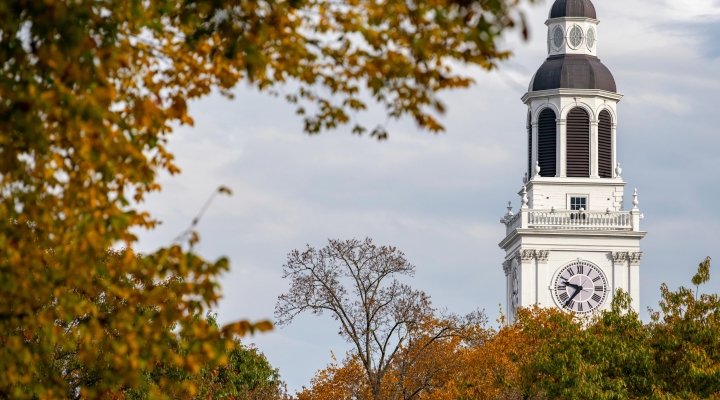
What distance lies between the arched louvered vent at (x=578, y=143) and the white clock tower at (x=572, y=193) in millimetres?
57

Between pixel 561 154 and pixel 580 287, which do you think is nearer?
pixel 580 287

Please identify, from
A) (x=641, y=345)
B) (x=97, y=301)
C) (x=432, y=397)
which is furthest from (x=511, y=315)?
(x=97, y=301)

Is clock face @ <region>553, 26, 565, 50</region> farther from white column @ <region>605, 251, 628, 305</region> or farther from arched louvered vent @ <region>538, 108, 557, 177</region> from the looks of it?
white column @ <region>605, 251, 628, 305</region>

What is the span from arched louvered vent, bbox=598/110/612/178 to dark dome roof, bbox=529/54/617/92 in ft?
5.71

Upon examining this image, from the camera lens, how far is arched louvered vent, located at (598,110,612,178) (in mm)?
95500

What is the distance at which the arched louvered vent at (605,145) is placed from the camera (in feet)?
313

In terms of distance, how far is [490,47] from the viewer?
1316 cm

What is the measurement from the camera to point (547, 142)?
96312mm

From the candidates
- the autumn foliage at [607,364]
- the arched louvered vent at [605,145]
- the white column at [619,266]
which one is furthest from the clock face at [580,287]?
the autumn foliage at [607,364]

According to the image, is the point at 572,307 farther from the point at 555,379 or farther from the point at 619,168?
the point at 555,379

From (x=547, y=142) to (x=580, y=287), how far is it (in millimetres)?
9368

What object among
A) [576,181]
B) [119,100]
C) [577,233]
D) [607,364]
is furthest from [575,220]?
[119,100]

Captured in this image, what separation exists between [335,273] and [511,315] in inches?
2037

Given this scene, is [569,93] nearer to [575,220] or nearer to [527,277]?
[575,220]
